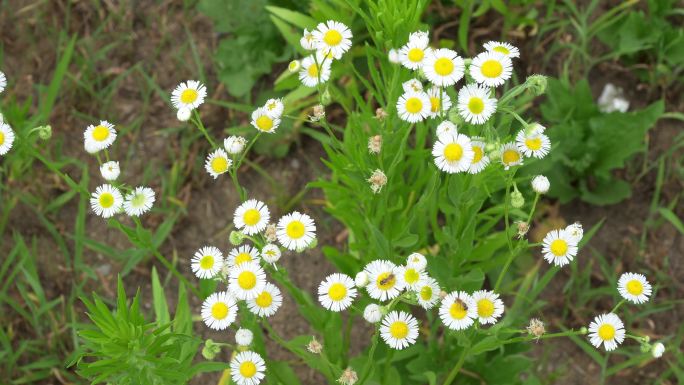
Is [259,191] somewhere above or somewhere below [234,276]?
above

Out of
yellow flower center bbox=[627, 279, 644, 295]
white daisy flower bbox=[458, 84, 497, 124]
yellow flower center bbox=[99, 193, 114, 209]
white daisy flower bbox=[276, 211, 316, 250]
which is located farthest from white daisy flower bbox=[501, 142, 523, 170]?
yellow flower center bbox=[99, 193, 114, 209]

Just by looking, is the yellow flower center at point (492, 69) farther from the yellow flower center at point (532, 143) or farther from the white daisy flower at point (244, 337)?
the white daisy flower at point (244, 337)

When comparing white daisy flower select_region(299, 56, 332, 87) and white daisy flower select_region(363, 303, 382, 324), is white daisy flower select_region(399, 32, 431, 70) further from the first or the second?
white daisy flower select_region(363, 303, 382, 324)

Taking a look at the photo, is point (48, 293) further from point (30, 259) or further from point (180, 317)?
point (180, 317)

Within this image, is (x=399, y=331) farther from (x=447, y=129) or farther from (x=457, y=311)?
A: (x=447, y=129)

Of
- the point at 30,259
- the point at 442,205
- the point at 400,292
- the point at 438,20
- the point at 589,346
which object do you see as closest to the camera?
the point at 400,292

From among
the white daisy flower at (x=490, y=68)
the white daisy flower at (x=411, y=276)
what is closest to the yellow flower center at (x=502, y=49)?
the white daisy flower at (x=490, y=68)

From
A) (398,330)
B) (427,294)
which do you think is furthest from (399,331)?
(427,294)

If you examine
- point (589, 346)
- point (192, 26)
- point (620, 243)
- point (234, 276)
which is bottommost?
point (234, 276)

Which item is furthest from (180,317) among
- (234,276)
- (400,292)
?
(400,292)
